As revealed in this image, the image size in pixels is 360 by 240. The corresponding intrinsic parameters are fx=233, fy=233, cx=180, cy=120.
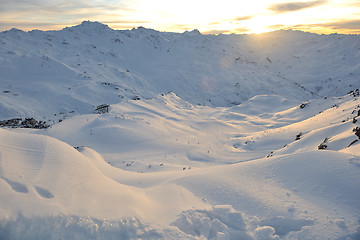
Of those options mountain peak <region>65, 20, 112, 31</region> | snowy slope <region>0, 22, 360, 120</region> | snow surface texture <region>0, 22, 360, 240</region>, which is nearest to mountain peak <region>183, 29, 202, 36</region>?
snowy slope <region>0, 22, 360, 120</region>

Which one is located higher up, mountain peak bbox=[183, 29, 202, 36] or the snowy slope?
mountain peak bbox=[183, 29, 202, 36]

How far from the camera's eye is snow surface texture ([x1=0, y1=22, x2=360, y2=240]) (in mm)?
Answer: 3057

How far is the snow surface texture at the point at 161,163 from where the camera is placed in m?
3.06

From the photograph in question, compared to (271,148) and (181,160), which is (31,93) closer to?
(181,160)

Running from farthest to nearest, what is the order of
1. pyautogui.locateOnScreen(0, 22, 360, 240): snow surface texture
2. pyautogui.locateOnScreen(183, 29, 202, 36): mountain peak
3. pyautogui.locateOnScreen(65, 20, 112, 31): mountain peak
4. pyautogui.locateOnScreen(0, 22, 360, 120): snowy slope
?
pyautogui.locateOnScreen(183, 29, 202, 36): mountain peak → pyautogui.locateOnScreen(65, 20, 112, 31): mountain peak → pyautogui.locateOnScreen(0, 22, 360, 120): snowy slope → pyautogui.locateOnScreen(0, 22, 360, 240): snow surface texture

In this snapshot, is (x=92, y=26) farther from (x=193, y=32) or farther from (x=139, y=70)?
(x=193, y=32)

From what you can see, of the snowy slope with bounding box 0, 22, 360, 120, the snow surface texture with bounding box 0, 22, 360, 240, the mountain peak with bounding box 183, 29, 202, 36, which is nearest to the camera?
the snow surface texture with bounding box 0, 22, 360, 240

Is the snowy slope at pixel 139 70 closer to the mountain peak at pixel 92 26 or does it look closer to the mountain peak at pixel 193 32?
the mountain peak at pixel 92 26

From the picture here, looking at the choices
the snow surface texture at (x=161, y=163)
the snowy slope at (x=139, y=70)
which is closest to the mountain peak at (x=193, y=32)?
the snowy slope at (x=139, y=70)

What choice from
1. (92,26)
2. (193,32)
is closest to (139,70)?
(92,26)

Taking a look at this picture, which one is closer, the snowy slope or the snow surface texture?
A: the snow surface texture

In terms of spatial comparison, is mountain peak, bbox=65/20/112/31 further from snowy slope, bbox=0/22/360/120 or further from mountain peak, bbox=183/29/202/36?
mountain peak, bbox=183/29/202/36

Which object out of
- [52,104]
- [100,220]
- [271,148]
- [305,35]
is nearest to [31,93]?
[52,104]

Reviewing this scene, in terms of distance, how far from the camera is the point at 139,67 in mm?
47844
